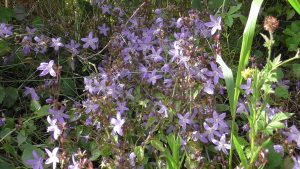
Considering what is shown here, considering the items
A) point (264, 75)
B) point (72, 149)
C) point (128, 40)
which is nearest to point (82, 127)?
point (72, 149)

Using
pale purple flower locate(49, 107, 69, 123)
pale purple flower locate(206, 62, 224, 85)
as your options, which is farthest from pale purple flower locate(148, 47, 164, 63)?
pale purple flower locate(49, 107, 69, 123)

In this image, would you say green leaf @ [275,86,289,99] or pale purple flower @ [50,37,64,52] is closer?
green leaf @ [275,86,289,99]

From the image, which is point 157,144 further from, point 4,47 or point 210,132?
point 4,47

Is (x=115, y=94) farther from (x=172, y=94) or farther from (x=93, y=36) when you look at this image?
(x=93, y=36)

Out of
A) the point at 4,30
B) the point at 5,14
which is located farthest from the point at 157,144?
the point at 5,14

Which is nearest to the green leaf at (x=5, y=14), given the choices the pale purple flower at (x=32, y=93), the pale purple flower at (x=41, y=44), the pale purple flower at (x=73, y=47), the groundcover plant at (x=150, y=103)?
the groundcover plant at (x=150, y=103)

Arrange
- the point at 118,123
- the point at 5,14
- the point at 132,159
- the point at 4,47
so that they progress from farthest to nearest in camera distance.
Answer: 1. the point at 5,14
2. the point at 4,47
3. the point at 118,123
4. the point at 132,159

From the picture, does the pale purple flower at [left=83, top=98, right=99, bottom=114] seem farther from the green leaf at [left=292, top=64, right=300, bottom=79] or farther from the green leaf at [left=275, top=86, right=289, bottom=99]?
the green leaf at [left=292, top=64, right=300, bottom=79]

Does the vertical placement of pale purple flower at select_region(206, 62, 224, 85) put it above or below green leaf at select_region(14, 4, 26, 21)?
above

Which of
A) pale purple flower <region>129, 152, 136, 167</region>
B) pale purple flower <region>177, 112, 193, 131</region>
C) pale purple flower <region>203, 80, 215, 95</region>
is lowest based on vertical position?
pale purple flower <region>129, 152, 136, 167</region>

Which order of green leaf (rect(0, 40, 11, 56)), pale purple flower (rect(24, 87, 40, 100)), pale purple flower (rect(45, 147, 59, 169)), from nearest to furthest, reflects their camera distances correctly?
pale purple flower (rect(45, 147, 59, 169))
pale purple flower (rect(24, 87, 40, 100))
green leaf (rect(0, 40, 11, 56))
